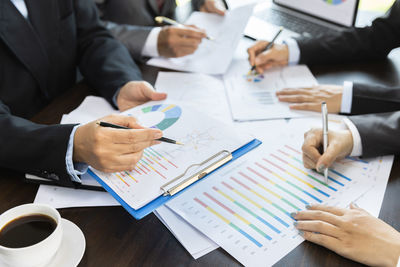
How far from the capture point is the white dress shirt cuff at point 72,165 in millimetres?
897

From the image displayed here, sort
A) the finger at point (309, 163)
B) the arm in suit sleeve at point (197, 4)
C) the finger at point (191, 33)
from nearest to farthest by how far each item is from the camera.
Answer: the finger at point (309, 163) < the finger at point (191, 33) < the arm in suit sleeve at point (197, 4)

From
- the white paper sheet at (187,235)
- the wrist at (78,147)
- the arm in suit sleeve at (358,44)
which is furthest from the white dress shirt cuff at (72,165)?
the arm in suit sleeve at (358,44)

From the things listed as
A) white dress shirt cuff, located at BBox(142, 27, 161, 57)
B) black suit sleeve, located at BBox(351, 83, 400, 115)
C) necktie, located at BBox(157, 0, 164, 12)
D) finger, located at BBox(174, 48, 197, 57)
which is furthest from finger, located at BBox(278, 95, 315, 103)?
necktie, located at BBox(157, 0, 164, 12)

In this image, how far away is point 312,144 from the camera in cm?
99

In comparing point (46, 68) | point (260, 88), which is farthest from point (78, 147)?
point (260, 88)

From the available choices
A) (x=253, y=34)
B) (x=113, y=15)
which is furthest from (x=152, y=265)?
(x=113, y=15)

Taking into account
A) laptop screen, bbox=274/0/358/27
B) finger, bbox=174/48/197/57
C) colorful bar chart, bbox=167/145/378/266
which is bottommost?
colorful bar chart, bbox=167/145/378/266

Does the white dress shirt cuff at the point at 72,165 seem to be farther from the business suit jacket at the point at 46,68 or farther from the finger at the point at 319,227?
the finger at the point at 319,227

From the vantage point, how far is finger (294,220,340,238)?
0.77m

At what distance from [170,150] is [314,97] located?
22.3 inches

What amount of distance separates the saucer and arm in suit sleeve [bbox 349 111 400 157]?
74cm

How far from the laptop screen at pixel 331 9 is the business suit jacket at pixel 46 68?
3.07 ft

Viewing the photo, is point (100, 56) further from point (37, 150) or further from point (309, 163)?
point (309, 163)

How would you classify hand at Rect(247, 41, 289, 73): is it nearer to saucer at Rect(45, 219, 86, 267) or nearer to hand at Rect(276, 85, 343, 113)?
hand at Rect(276, 85, 343, 113)
